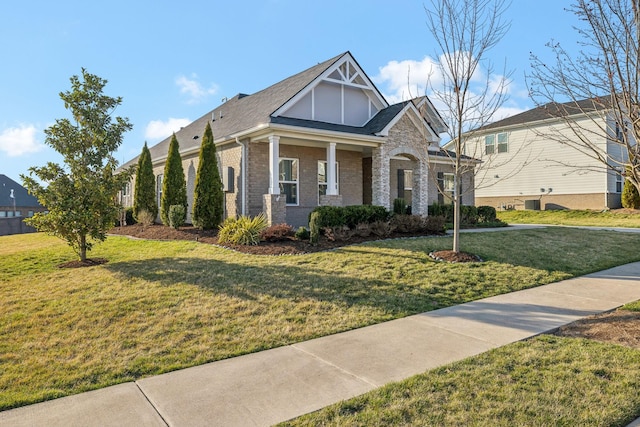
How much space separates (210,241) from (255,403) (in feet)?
29.9

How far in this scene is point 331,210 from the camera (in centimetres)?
1193

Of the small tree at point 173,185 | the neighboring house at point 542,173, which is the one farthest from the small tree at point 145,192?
the neighboring house at point 542,173

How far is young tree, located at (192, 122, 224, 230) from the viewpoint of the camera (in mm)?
14320

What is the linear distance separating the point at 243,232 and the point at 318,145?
564 centimetres

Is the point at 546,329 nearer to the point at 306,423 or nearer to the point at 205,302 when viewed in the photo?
the point at 306,423

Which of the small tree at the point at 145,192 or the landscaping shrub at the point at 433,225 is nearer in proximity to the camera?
the landscaping shrub at the point at 433,225

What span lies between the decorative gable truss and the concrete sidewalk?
35.1 ft

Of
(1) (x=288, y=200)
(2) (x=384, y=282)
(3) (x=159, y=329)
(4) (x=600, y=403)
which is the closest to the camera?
(4) (x=600, y=403)

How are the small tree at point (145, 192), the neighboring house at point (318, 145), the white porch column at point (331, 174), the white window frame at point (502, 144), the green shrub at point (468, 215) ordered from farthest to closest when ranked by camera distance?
the white window frame at point (502, 144), the small tree at point (145, 192), the green shrub at point (468, 215), the white porch column at point (331, 174), the neighboring house at point (318, 145)

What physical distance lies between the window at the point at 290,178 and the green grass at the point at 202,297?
4711 mm

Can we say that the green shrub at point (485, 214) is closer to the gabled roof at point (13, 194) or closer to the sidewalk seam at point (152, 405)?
the sidewalk seam at point (152, 405)

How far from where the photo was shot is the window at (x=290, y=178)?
1531cm

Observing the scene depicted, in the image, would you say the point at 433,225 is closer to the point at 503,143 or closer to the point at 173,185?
the point at 173,185

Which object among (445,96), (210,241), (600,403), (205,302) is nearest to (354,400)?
(600,403)
